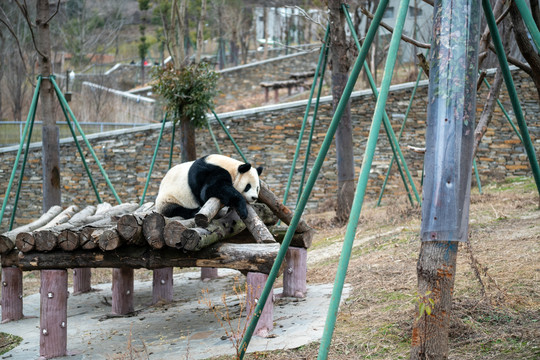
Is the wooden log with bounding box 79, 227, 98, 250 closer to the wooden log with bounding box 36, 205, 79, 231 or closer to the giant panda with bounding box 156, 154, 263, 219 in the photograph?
the giant panda with bounding box 156, 154, 263, 219

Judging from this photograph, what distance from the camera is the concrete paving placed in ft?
14.4

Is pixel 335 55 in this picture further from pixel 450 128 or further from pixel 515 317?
pixel 450 128

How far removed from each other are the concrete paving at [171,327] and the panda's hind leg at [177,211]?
78 cm

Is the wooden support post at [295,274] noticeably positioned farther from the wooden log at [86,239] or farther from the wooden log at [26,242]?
the wooden log at [26,242]

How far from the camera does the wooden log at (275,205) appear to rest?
5.67 metres

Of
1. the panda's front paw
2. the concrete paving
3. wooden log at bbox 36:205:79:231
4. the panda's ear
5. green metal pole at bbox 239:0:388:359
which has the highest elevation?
green metal pole at bbox 239:0:388:359

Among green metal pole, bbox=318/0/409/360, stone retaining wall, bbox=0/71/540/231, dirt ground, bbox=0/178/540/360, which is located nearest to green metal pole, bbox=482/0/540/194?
green metal pole, bbox=318/0/409/360

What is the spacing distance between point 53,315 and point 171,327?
41.4 inches

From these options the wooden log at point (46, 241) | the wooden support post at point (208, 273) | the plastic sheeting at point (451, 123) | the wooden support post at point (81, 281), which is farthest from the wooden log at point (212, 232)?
the wooden support post at point (81, 281)

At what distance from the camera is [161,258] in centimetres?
464

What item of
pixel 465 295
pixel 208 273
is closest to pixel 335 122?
pixel 465 295

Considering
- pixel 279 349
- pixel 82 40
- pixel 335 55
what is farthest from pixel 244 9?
pixel 279 349

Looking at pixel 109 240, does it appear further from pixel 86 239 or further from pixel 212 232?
pixel 212 232

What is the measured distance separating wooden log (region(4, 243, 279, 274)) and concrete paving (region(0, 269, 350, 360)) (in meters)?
0.32
